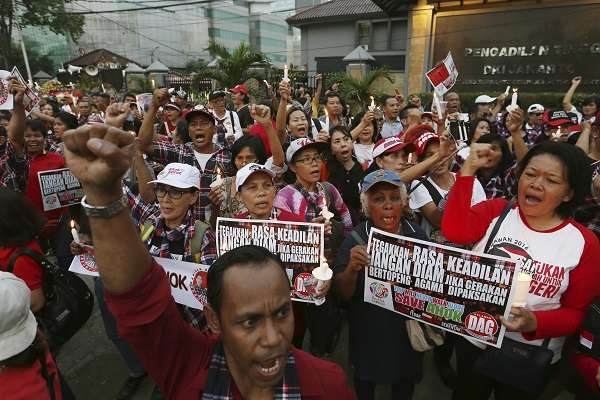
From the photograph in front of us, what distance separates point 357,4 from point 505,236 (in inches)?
1399

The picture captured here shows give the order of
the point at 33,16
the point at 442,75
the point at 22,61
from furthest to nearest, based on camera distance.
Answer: the point at 22,61 < the point at 33,16 < the point at 442,75

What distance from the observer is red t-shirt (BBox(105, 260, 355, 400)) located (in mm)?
1047

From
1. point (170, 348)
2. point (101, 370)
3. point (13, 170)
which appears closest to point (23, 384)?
point (170, 348)

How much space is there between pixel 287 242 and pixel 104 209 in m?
1.62

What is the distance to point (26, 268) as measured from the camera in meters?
2.52

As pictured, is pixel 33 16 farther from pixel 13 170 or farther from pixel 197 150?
pixel 197 150

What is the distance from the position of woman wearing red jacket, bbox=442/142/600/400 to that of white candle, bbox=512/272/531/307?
0.04m

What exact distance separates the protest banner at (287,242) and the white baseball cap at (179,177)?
0.42 metres

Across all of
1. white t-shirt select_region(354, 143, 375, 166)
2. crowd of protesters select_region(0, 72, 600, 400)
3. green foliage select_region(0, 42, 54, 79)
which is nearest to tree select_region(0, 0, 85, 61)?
green foliage select_region(0, 42, 54, 79)

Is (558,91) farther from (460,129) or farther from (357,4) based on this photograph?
(357,4)

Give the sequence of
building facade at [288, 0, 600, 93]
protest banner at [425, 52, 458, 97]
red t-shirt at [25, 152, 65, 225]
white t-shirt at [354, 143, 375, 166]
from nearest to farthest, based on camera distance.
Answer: red t-shirt at [25, 152, 65, 225] → protest banner at [425, 52, 458, 97] → white t-shirt at [354, 143, 375, 166] → building facade at [288, 0, 600, 93]

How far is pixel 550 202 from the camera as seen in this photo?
2045 millimetres

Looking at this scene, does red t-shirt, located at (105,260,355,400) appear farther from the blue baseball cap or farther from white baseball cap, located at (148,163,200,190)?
white baseball cap, located at (148,163,200,190)

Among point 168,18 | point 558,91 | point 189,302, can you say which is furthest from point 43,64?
point 189,302
